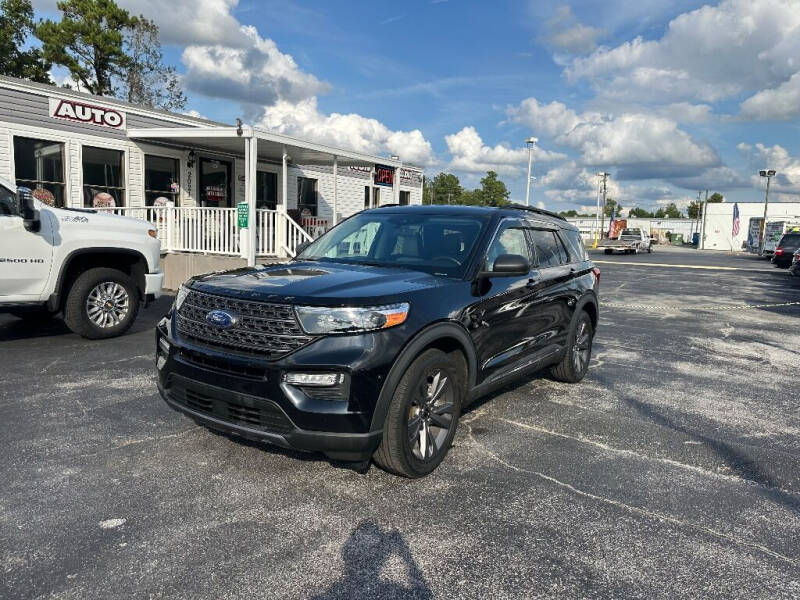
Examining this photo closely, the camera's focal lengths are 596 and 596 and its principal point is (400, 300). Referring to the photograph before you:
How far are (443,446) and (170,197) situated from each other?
41.3ft

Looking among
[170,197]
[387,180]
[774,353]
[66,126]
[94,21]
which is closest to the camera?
[774,353]

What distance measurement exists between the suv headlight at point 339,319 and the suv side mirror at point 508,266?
43.4 inches

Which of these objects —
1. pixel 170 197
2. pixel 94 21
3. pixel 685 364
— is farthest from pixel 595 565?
pixel 94 21

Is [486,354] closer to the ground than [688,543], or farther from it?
farther from it

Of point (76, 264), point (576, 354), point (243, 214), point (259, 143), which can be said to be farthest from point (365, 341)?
point (259, 143)

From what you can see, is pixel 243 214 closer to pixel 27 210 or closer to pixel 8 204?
pixel 8 204

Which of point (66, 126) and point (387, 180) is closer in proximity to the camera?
point (66, 126)

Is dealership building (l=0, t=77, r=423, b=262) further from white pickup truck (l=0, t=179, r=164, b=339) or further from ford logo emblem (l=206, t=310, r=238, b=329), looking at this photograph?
ford logo emblem (l=206, t=310, r=238, b=329)

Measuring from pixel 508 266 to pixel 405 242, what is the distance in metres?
0.97

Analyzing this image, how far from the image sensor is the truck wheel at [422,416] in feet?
10.9

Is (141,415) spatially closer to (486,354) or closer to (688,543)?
(486,354)

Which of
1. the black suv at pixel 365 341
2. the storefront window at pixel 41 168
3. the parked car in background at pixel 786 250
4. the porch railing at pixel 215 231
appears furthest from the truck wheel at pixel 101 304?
the parked car in background at pixel 786 250

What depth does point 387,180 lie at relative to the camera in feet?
64.8

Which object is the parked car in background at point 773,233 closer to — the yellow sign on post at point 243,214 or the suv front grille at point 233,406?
the yellow sign on post at point 243,214
